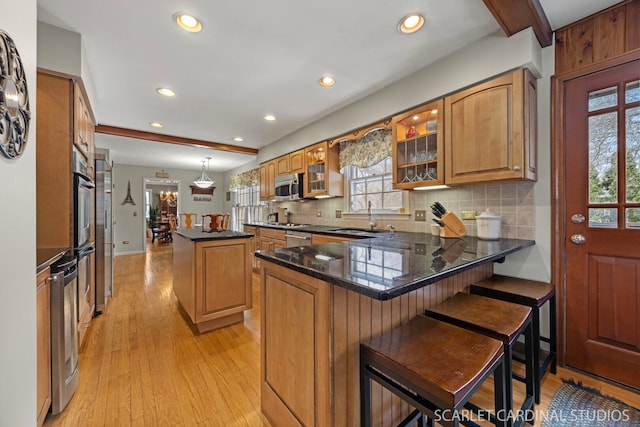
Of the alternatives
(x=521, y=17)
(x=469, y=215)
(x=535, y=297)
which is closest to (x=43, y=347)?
(x=535, y=297)

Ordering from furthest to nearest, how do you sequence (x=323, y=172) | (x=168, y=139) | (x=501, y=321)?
(x=168, y=139) < (x=323, y=172) < (x=501, y=321)

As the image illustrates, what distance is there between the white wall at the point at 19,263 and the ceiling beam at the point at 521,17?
7.43 feet

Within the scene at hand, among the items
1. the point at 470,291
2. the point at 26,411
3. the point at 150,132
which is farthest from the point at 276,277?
the point at 150,132

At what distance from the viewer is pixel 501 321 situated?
1.22 m

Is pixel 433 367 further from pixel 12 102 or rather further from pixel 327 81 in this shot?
pixel 327 81

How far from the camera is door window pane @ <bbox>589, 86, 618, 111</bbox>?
65.5 inches

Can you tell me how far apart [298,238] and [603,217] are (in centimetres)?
283

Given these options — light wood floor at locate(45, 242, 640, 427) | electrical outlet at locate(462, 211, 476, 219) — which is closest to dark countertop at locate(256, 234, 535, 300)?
electrical outlet at locate(462, 211, 476, 219)

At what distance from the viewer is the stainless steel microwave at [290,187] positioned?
13.6 feet

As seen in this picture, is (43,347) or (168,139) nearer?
(43,347)

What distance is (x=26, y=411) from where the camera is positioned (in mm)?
941

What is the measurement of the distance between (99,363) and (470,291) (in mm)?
2761

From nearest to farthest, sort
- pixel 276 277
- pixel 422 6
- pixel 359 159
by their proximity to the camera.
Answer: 1. pixel 276 277
2. pixel 422 6
3. pixel 359 159

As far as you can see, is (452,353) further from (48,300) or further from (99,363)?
(99,363)
